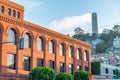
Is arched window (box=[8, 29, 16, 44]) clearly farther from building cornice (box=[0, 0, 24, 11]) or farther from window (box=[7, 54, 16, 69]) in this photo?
building cornice (box=[0, 0, 24, 11])

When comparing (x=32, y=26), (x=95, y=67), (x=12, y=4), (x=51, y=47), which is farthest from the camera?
(x=95, y=67)

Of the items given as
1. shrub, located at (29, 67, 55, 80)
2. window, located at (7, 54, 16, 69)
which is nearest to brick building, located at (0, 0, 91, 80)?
window, located at (7, 54, 16, 69)

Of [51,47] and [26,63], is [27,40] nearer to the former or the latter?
[26,63]

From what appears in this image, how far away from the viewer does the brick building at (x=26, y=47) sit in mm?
47969

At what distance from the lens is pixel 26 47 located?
171 ft

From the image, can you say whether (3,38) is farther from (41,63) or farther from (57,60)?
(57,60)

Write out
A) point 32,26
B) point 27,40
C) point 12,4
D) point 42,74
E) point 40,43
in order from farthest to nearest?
point 40,43
point 32,26
point 27,40
point 12,4
point 42,74

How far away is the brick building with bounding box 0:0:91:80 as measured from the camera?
47969mm

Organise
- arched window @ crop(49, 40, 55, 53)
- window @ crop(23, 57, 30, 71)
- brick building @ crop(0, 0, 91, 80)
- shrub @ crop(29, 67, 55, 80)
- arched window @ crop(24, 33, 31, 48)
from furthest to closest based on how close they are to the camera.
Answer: arched window @ crop(49, 40, 55, 53), arched window @ crop(24, 33, 31, 48), window @ crop(23, 57, 30, 71), brick building @ crop(0, 0, 91, 80), shrub @ crop(29, 67, 55, 80)

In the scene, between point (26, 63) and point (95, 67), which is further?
Answer: point (95, 67)

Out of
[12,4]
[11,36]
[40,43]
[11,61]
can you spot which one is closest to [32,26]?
[40,43]

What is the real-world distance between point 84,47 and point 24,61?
20.0 meters

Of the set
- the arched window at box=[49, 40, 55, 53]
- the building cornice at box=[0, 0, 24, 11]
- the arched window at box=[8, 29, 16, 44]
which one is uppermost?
the building cornice at box=[0, 0, 24, 11]

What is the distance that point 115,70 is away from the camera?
84.4m
